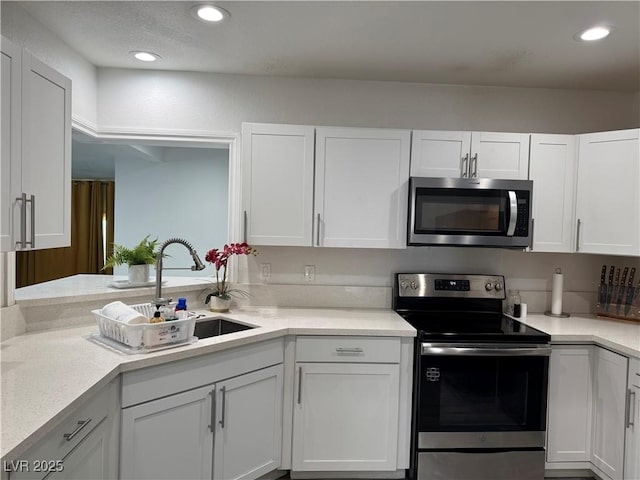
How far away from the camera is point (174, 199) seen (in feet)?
14.8

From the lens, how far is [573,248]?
2463mm

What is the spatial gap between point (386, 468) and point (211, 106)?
2.46 metres

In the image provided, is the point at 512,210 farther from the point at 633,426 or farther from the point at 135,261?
the point at 135,261

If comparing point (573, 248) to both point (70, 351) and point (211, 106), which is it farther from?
point (70, 351)

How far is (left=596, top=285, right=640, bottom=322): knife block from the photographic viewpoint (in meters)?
2.55

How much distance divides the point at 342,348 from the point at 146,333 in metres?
1.01

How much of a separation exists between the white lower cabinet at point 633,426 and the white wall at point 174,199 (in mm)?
3802

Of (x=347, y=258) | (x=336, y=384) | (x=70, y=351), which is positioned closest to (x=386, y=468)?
(x=336, y=384)

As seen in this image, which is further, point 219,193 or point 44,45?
point 219,193

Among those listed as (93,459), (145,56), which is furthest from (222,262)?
(145,56)

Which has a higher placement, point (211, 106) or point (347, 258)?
point (211, 106)

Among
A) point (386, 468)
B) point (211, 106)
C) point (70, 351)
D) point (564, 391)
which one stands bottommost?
point (386, 468)

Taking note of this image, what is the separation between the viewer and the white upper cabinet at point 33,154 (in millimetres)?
1319

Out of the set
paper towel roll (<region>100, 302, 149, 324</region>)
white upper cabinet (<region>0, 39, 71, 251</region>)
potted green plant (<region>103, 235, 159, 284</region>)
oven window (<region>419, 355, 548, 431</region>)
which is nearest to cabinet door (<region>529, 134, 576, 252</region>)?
oven window (<region>419, 355, 548, 431</region>)
